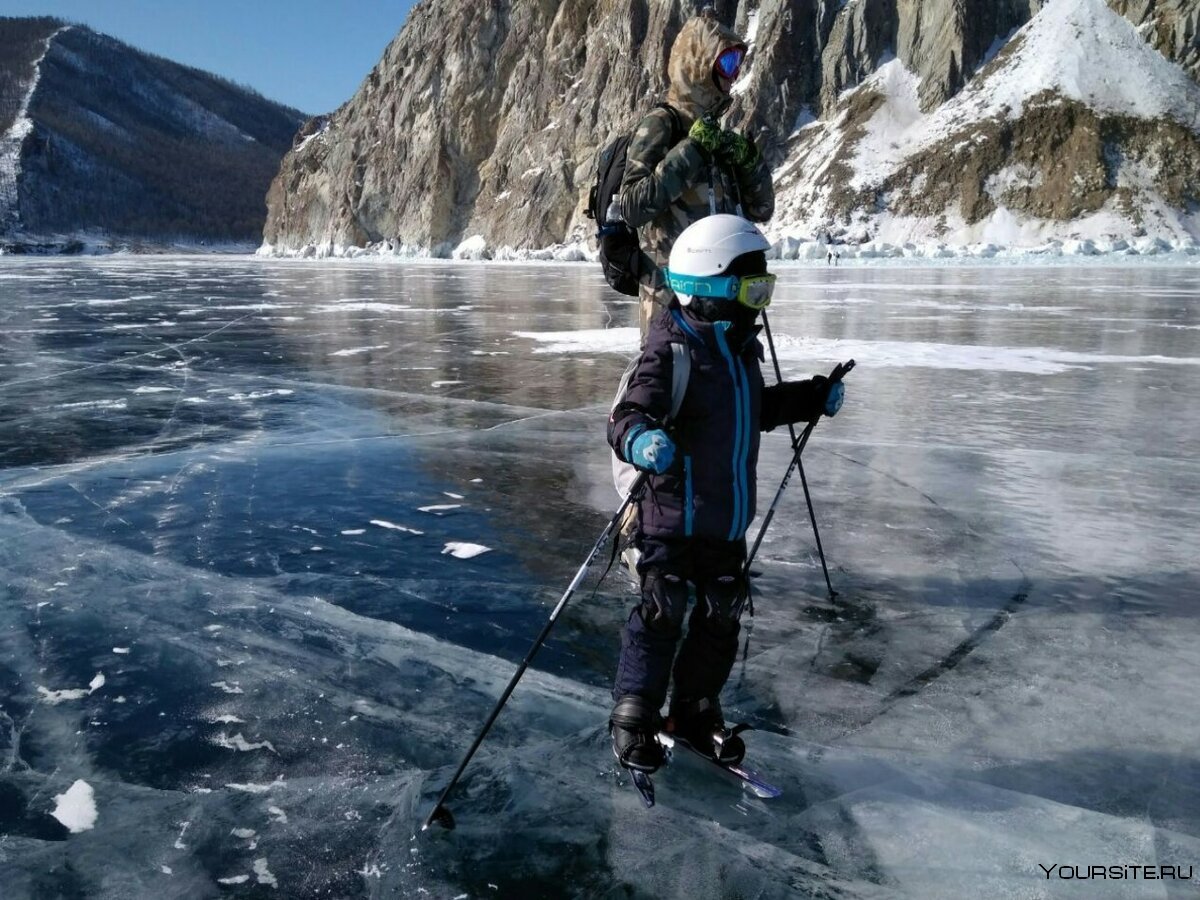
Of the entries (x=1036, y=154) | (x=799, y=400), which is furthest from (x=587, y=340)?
(x=1036, y=154)

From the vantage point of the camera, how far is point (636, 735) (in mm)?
2521

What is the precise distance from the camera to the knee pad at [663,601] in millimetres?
2533

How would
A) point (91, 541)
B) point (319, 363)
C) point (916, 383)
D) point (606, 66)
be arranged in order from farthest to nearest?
1. point (606, 66)
2. point (319, 363)
3. point (916, 383)
4. point (91, 541)

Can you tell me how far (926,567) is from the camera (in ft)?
13.3

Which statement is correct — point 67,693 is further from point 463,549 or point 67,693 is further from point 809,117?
point 809,117

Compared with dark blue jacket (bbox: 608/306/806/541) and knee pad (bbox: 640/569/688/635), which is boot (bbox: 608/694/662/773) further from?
dark blue jacket (bbox: 608/306/806/541)

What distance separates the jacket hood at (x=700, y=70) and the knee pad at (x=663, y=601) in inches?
89.7

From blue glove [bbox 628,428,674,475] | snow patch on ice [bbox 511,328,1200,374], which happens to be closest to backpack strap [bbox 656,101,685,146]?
blue glove [bbox 628,428,674,475]

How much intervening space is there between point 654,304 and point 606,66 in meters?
76.2

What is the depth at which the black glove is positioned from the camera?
2783 mm

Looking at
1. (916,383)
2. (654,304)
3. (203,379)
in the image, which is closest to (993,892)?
(654,304)

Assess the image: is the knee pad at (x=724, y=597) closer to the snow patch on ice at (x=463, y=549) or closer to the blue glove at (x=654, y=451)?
the blue glove at (x=654, y=451)

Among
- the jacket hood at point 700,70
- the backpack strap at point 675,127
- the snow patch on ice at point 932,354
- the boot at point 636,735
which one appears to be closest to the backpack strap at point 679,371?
the boot at point 636,735

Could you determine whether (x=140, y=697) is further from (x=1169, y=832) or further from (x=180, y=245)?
(x=180, y=245)
